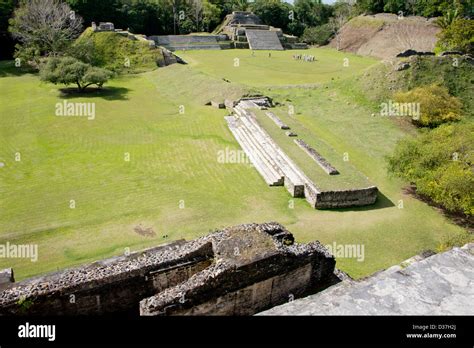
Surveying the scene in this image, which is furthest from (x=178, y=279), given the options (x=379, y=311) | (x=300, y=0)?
(x=300, y=0)

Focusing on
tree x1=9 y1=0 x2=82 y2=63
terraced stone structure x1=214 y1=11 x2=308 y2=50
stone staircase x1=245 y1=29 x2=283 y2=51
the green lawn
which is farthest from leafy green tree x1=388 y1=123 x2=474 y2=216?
terraced stone structure x1=214 y1=11 x2=308 y2=50

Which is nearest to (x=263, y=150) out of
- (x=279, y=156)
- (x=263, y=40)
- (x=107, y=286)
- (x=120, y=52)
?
(x=279, y=156)

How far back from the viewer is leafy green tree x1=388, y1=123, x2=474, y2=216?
13.3 meters

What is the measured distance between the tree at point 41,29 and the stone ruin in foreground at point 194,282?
3091 centimetres

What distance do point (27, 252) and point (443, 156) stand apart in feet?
49.2

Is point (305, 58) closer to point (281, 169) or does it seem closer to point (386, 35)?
point (386, 35)

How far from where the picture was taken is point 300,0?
6531 cm

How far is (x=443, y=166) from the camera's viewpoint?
47.8 feet

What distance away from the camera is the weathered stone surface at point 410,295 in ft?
21.4

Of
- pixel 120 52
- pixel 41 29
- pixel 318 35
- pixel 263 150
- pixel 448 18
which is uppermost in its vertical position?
pixel 318 35

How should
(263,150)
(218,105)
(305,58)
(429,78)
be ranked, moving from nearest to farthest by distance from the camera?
1. (263,150)
2. (429,78)
3. (218,105)
4. (305,58)

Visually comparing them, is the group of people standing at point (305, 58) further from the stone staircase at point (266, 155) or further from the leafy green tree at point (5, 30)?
the leafy green tree at point (5, 30)

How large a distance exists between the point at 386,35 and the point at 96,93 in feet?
125

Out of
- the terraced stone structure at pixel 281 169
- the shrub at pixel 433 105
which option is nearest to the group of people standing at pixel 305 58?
the shrub at pixel 433 105
